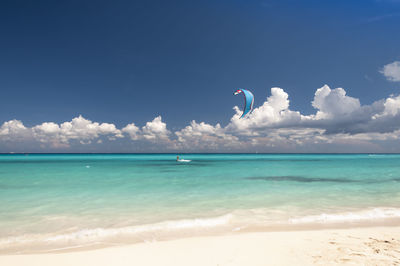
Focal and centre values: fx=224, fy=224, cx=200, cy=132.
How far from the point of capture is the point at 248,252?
5086 mm

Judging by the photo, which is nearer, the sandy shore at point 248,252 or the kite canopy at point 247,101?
the sandy shore at point 248,252

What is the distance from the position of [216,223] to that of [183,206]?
2895 millimetres

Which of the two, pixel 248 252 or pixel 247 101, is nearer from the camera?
pixel 248 252

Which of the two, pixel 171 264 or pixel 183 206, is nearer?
pixel 171 264

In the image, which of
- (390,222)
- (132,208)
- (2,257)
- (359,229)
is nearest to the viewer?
(2,257)

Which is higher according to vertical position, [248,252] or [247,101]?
[247,101]

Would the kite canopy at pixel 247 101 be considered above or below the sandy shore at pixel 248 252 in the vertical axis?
above

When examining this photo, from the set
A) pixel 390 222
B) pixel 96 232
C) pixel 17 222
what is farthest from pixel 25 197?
pixel 390 222

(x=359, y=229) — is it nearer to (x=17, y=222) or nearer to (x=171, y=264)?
(x=171, y=264)

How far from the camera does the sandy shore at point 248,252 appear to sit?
4.62 m

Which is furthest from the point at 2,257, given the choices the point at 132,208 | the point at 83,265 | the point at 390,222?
the point at 390,222

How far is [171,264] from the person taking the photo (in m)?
4.58

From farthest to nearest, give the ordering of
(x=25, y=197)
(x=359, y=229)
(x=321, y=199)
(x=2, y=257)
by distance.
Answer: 1. (x=25, y=197)
2. (x=321, y=199)
3. (x=359, y=229)
4. (x=2, y=257)

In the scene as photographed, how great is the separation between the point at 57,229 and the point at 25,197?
25.3ft
